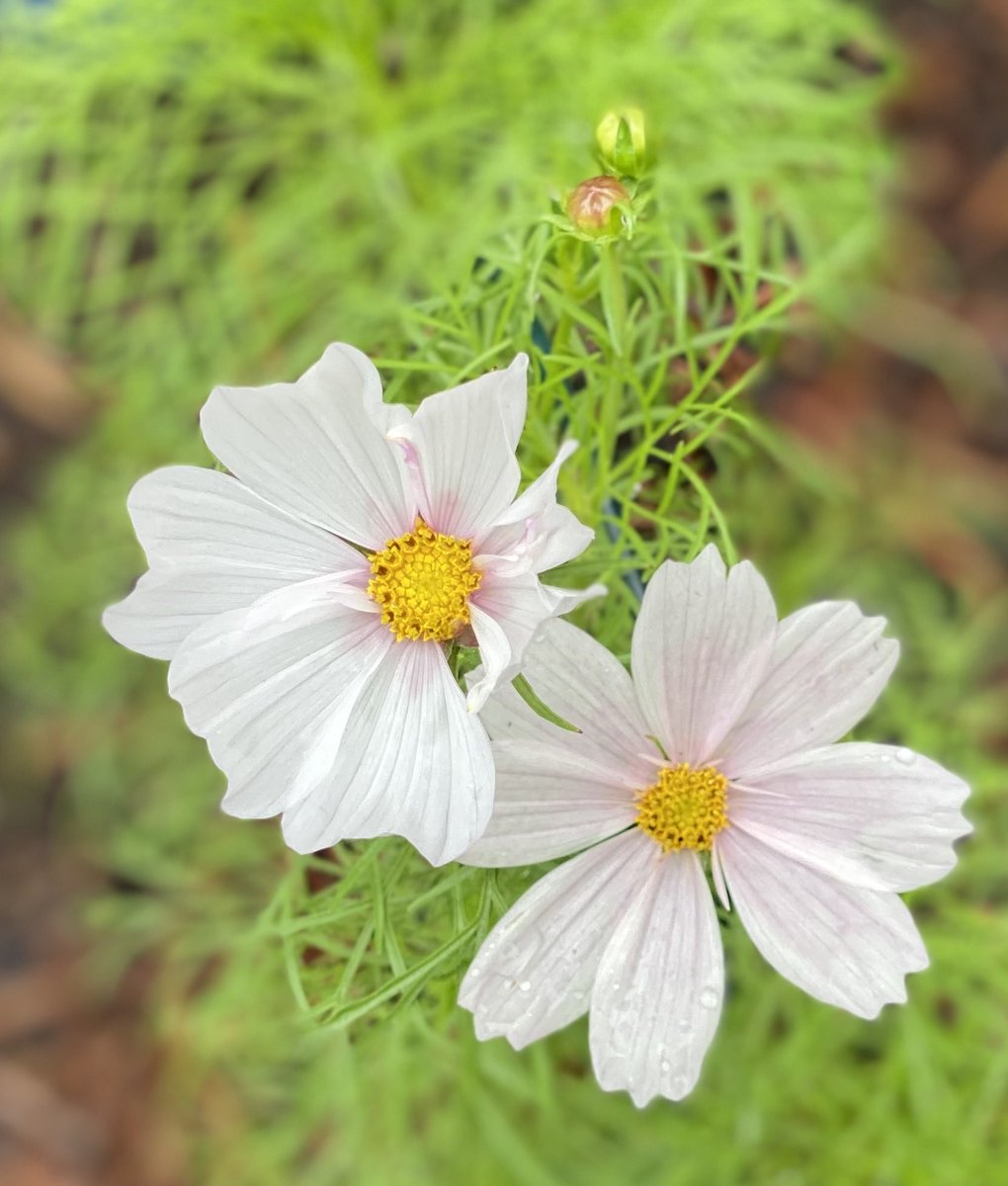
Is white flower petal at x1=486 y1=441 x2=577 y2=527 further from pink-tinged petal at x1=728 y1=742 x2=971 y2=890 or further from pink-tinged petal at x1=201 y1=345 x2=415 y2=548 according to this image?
pink-tinged petal at x1=728 y1=742 x2=971 y2=890

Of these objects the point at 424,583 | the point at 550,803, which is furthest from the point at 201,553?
the point at 550,803

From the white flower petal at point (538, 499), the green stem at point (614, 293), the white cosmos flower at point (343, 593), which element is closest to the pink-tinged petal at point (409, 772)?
the white cosmos flower at point (343, 593)

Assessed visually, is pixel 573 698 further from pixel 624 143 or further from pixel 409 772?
pixel 624 143

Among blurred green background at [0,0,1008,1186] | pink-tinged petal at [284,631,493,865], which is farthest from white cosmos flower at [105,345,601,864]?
blurred green background at [0,0,1008,1186]

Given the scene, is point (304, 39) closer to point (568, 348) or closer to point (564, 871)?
point (568, 348)

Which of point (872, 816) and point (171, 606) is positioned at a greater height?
point (171, 606)
